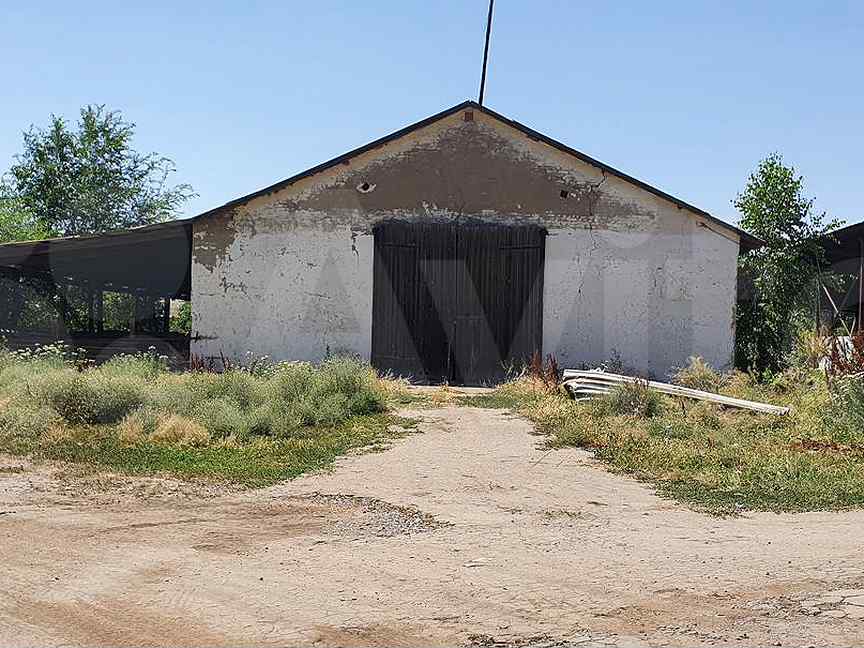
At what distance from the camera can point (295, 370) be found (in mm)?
12750

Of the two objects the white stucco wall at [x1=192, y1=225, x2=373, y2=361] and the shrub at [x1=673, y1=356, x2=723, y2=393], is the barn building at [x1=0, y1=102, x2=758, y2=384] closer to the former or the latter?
the white stucco wall at [x1=192, y1=225, x2=373, y2=361]

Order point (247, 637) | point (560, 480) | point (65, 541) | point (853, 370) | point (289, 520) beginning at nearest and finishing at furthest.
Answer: point (247, 637) < point (65, 541) < point (289, 520) < point (560, 480) < point (853, 370)

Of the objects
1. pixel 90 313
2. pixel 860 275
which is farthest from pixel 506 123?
pixel 90 313

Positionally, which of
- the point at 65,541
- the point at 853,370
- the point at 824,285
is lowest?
the point at 65,541

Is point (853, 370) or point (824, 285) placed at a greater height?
point (824, 285)

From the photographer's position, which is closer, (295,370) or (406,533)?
(406,533)

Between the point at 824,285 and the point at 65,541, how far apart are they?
1522cm

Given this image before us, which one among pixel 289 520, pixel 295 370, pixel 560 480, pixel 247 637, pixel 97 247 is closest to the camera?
pixel 247 637

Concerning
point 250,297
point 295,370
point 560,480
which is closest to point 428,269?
point 250,297

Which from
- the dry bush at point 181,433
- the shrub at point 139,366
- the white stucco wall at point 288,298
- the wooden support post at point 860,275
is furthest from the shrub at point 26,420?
the wooden support post at point 860,275

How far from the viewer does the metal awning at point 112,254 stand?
52.4 ft

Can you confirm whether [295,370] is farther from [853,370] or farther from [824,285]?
[824,285]

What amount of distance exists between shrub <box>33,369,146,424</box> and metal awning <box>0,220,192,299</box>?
218 inches

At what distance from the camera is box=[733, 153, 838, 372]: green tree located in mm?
16938
